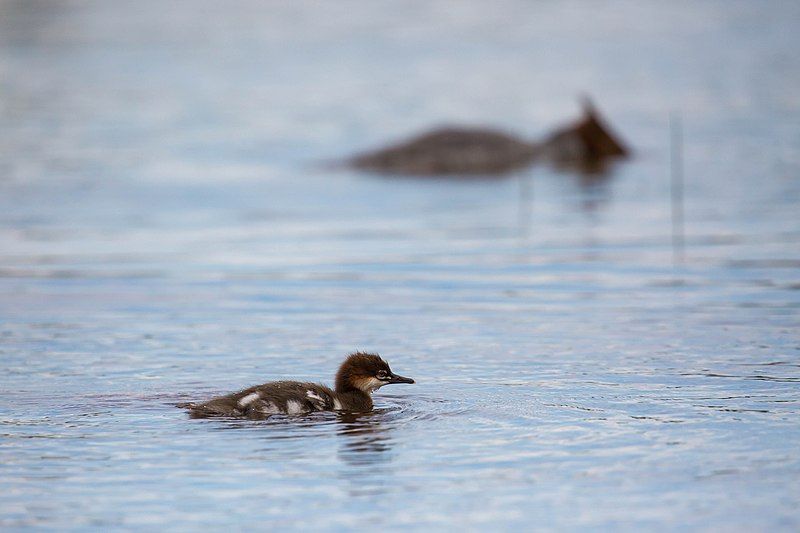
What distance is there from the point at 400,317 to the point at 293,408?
3.67m

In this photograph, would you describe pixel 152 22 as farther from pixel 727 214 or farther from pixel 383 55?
pixel 727 214

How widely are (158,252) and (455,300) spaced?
14.2 feet

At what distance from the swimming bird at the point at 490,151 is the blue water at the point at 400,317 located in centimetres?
99

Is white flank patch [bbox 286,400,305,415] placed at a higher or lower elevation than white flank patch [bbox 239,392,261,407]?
lower

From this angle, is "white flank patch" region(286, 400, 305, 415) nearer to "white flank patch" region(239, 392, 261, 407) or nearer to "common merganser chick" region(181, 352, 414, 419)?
"common merganser chick" region(181, 352, 414, 419)

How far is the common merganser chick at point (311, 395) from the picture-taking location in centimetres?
962

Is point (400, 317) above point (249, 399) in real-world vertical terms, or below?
above

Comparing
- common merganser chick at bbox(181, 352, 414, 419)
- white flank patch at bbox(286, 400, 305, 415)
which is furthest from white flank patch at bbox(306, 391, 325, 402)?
white flank patch at bbox(286, 400, 305, 415)

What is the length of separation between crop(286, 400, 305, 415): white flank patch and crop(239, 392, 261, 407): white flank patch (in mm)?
202

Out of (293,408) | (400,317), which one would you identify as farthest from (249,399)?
(400,317)

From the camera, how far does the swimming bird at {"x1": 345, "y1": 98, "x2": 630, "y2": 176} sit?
2455cm

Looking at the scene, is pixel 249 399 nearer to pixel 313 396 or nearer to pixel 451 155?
pixel 313 396

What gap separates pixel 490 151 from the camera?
Result: 24.8m

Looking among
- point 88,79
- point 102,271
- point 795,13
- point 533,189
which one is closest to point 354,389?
point 102,271
